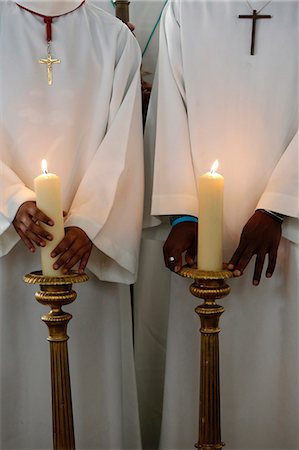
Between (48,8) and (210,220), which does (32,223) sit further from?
(48,8)

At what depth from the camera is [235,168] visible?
2.18 metres

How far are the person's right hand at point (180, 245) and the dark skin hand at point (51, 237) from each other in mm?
227

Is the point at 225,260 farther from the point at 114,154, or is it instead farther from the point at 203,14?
the point at 203,14

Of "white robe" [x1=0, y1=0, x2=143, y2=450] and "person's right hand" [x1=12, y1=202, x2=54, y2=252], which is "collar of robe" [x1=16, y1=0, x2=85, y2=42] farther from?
"person's right hand" [x1=12, y1=202, x2=54, y2=252]

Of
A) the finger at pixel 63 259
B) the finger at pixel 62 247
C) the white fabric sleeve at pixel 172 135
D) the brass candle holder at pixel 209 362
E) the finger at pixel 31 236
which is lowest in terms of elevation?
the brass candle holder at pixel 209 362

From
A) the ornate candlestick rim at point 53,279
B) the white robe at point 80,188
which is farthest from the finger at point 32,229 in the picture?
the white robe at point 80,188

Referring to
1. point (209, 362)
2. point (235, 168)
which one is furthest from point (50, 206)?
point (235, 168)

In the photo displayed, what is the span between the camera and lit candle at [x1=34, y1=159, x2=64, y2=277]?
1671 mm

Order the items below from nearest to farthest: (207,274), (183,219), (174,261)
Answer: (207,274), (174,261), (183,219)

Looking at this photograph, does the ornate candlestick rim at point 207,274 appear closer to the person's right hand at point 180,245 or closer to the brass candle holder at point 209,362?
the brass candle holder at point 209,362

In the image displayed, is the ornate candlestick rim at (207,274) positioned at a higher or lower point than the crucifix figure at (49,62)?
lower

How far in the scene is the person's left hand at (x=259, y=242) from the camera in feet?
6.32

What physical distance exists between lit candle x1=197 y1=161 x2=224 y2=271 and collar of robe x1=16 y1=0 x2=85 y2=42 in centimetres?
85

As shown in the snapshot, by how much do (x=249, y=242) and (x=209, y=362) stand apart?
0.40m
